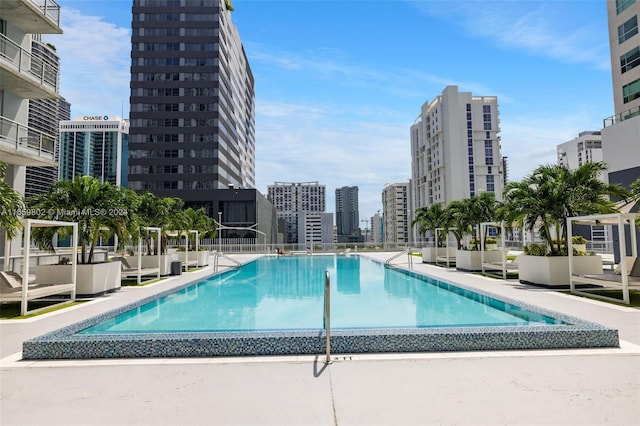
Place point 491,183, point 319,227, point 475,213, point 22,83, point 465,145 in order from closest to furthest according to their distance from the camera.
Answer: point 22,83
point 475,213
point 465,145
point 491,183
point 319,227

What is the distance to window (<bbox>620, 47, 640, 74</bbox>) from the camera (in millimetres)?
25266

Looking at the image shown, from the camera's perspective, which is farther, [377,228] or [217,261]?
[377,228]

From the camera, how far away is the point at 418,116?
89625mm

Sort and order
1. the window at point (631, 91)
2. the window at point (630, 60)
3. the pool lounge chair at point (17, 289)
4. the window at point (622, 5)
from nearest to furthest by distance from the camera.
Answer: the pool lounge chair at point (17, 289) < the window at point (630, 60) < the window at point (631, 91) < the window at point (622, 5)

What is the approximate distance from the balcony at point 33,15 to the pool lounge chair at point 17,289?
471 inches

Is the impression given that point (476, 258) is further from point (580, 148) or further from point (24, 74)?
point (580, 148)

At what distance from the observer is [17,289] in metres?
9.37

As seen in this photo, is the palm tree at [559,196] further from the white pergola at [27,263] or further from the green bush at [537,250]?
the white pergola at [27,263]

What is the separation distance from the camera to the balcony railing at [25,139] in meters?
14.9

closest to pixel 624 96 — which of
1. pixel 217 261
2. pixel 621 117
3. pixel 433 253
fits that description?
pixel 621 117

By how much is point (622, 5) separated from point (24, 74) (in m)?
35.8

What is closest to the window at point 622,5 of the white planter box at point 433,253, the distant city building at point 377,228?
the white planter box at point 433,253

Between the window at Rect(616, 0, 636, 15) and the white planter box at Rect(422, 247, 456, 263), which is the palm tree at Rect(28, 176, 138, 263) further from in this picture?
the window at Rect(616, 0, 636, 15)

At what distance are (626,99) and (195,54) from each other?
5591cm
